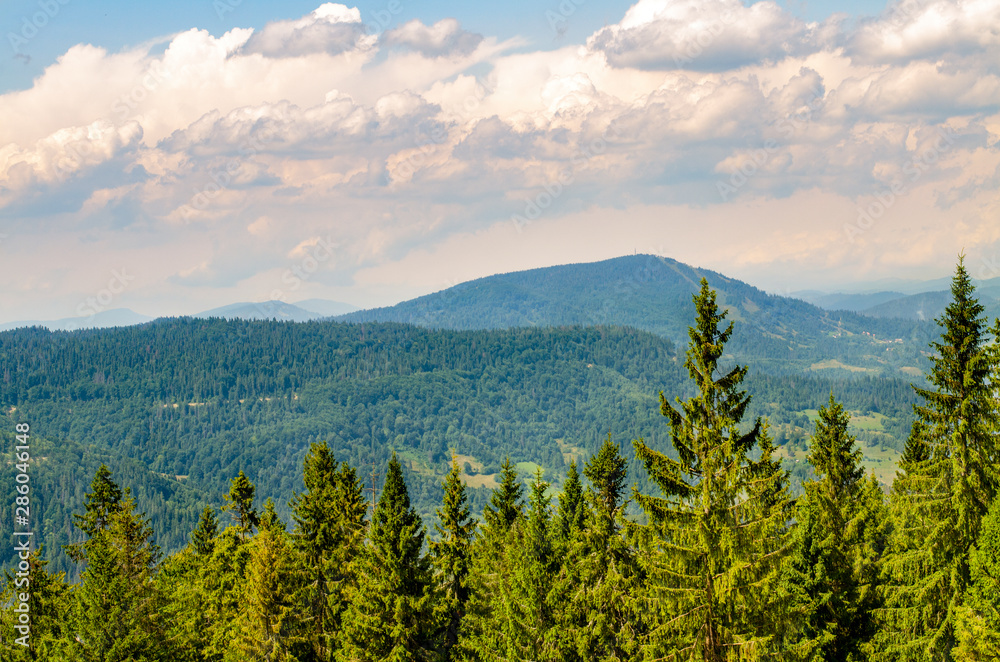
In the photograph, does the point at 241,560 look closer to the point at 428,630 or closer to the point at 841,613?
the point at 428,630

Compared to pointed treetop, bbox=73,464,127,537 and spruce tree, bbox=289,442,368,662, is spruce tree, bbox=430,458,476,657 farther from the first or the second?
pointed treetop, bbox=73,464,127,537

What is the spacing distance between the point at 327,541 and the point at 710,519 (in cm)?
2996

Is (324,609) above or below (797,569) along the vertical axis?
below

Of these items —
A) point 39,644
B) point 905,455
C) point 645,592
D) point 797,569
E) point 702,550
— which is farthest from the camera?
point 905,455

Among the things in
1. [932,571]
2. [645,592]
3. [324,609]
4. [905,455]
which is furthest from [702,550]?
[905,455]

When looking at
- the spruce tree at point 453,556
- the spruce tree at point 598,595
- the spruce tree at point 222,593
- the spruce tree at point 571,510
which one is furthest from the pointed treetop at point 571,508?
the spruce tree at point 222,593

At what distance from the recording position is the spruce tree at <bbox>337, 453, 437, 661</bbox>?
130 feet

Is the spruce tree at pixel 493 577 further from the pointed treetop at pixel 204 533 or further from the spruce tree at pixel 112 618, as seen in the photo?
the pointed treetop at pixel 204 533

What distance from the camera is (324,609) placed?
150 ft

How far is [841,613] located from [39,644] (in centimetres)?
3924

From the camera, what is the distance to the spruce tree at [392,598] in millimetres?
39625

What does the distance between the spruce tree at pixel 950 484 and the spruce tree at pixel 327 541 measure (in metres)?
28.2

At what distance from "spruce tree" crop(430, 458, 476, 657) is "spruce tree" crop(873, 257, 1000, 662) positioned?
22.0m

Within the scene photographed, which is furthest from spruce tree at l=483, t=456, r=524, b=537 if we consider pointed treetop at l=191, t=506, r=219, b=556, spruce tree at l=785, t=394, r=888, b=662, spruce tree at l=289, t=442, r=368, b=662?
pointed treetop at l=191, t=506, r=219, b=556
